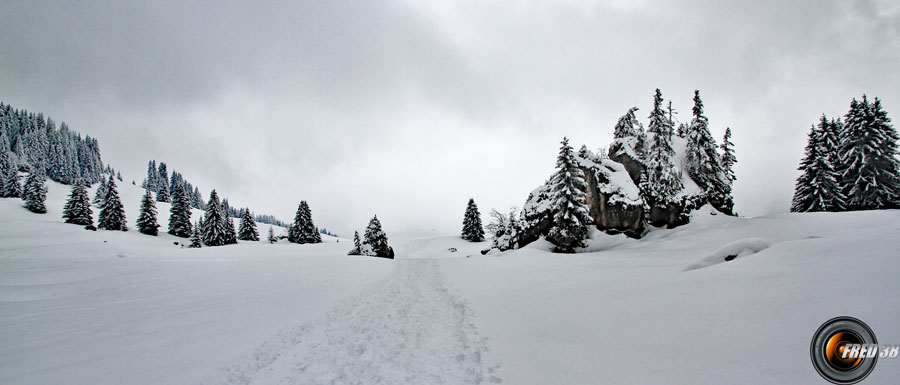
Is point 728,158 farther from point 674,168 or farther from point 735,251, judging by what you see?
point 735,251

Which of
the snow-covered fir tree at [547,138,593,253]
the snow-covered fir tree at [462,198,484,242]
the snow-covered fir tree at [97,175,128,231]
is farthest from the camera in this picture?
the snow-covered fir tree at [462,198,484,242]

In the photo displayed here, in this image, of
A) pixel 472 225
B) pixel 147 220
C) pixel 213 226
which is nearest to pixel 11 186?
pixel 147 220

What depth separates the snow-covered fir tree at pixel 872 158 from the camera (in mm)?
23938

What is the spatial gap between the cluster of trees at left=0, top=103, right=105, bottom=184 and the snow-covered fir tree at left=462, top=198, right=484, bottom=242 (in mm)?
106523

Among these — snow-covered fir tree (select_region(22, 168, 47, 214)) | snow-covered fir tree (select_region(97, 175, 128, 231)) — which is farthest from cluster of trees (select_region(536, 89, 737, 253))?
snow-covered fir tree (select_region(22, 168, 47, 214))

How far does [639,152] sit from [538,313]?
35.2m

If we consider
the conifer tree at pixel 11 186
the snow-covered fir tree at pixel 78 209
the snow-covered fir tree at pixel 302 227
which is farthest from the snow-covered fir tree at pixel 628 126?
the conifer tree at pixel 11 186

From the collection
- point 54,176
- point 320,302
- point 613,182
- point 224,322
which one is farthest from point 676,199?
point 54,176

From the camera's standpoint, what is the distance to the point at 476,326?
7273 millimetres

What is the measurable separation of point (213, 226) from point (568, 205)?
5612cm

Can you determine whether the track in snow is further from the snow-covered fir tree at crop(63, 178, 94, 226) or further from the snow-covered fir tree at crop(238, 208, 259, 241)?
the snow-covered fir tree at crop(238, 208, 259, 241)

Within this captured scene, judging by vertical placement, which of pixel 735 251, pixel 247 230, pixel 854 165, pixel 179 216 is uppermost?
pixel 854 165

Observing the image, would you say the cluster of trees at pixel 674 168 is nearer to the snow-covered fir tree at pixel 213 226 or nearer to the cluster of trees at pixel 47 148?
the snow-covered fir tree at pixel 213 226

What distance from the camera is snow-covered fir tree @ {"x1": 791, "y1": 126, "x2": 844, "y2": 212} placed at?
2688 centimetres
